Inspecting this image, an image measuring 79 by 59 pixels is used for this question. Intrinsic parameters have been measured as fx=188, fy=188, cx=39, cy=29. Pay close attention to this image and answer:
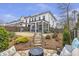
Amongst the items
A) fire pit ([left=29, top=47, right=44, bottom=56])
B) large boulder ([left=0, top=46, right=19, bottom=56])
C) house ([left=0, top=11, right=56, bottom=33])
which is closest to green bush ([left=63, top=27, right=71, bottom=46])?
house ([left=0, top=11, right=56, bottom=33])

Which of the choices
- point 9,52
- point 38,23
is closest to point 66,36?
Result: point 38,23

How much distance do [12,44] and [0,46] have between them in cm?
11

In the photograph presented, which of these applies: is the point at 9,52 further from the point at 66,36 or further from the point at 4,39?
the point at 66,36

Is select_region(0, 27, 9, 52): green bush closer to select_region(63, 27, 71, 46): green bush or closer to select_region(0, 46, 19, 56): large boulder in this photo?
select_region(0, 46, 19, 56): large boulder

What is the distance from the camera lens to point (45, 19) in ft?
5.94

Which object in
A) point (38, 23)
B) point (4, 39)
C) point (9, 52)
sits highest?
point (38, 23)

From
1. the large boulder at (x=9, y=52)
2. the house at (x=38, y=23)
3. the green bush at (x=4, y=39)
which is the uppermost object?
the house at (x=38, y=23)

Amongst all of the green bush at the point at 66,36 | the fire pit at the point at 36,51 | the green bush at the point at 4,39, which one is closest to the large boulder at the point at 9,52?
the green bush at the point at 4,39

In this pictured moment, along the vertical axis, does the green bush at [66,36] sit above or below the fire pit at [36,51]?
above

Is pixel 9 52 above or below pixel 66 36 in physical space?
below

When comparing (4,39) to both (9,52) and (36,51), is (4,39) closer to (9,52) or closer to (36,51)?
(9,52)

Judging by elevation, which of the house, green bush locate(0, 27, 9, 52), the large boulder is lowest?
the large boulder

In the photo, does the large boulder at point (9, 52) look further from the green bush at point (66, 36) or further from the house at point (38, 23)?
the green bush at point (66, 36)

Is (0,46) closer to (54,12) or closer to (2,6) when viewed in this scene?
(2,6)
